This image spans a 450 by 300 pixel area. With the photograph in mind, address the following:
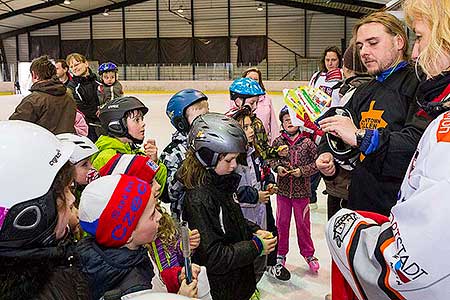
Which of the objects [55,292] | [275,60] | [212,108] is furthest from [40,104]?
[275,60]

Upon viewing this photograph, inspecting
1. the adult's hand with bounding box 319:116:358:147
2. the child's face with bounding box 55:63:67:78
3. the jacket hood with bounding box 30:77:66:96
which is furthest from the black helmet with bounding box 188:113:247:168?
the child's face with bounding box 55:63:67:78

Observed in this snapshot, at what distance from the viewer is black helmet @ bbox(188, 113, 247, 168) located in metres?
2.19

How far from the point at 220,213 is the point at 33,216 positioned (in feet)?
3.30

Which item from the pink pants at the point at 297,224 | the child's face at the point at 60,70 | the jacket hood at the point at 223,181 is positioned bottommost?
the pink pants at the point at 297,224

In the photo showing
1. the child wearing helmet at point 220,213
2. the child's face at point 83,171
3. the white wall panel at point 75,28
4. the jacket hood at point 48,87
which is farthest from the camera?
the white wall panel at point 75,28

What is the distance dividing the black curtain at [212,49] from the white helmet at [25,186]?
73.4 feet

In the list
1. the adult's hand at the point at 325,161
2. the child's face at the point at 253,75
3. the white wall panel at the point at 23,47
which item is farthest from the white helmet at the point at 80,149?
the white wall panel at the point at 23,47

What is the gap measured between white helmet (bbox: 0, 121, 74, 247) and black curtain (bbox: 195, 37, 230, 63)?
2239 cm

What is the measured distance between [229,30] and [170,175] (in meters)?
21.5

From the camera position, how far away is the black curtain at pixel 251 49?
23.0 meters

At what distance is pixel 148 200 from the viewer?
1.52 meters

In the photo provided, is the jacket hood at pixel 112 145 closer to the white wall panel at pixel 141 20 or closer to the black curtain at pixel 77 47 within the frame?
the white wall panel at pixel 141 20

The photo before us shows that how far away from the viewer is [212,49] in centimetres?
2348

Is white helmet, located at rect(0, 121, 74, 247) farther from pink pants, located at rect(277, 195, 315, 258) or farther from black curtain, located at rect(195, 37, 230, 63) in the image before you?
black curtain, located at rect(195, 37, 230, 63)
